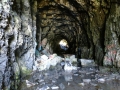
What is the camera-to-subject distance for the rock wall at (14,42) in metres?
5.62

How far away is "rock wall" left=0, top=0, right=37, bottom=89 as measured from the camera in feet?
18.4

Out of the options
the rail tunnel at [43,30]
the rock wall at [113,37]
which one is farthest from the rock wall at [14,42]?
the rock wall at [113,37]

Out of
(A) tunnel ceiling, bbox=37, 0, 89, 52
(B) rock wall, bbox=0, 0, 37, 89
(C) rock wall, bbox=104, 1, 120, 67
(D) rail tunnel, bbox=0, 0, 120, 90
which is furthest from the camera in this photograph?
(A) tunnel ceiling, bbox=37, 0, 89, 52

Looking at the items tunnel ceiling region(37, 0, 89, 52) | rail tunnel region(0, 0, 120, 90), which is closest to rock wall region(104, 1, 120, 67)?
rail tunnel region(0, 0, 120, 90)

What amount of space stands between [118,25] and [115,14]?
0.72 m

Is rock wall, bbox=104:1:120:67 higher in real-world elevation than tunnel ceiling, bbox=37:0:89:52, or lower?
lower

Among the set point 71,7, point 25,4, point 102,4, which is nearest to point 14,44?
point 25,4

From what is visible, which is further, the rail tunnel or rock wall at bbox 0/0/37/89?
the rail tunnel

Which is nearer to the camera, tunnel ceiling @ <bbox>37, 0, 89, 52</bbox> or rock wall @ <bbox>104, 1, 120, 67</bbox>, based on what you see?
rock wall @ <bbox>104, 1, 120, 67</bbox>

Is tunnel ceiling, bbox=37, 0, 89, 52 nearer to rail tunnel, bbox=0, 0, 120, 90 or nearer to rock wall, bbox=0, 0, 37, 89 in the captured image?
rail tunnel, bbox=0, 0, 120, 90

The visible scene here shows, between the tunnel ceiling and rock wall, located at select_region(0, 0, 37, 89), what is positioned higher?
the tunnel ceiling

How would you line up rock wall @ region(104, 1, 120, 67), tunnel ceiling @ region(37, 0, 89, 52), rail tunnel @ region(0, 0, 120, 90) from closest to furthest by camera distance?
rail tunnel @ region(0, 0, 120, 90) → rock wall @ region(104, 1, 120, 67) → tunnel ceiling @ region(37, 0, 89, 52)

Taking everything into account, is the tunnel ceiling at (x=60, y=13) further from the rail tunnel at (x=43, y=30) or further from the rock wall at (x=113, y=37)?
the rock wall at (x=113, y=37)

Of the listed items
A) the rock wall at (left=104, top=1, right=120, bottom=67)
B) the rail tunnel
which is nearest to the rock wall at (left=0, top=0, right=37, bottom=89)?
the rail tunnel
